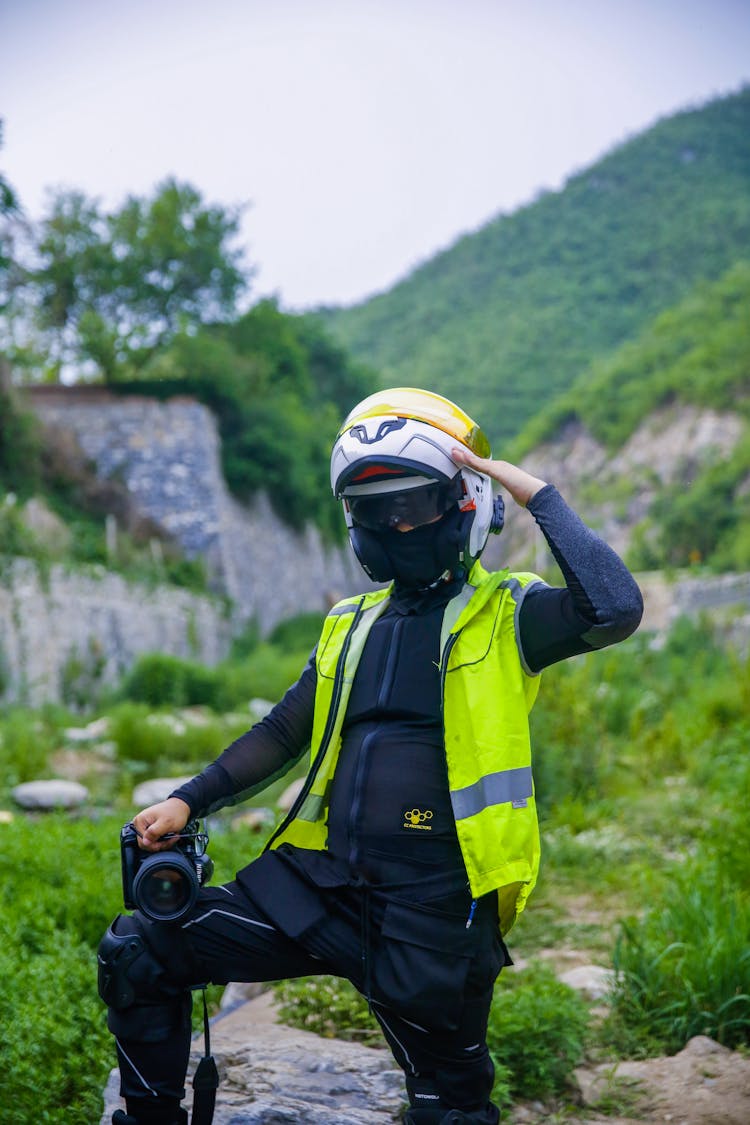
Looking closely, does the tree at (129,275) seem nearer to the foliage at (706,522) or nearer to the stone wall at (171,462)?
the stone wall at (171,462)

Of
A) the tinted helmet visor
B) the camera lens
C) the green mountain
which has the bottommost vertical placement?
the camera lens

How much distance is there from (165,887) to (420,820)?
0.59 meters

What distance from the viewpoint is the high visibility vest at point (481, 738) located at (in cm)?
239

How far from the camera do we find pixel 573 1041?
3646 millimetres

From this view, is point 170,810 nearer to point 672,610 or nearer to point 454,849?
point 454,849

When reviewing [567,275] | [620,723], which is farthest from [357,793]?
[567,275]

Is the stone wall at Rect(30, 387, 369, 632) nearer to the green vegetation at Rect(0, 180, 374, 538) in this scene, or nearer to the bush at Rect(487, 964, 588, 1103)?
the green vegetation at Rect(0, 180, 374, 538)

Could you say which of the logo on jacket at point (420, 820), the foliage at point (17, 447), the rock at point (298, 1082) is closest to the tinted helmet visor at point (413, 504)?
the logo on jacket at point (420, 820)

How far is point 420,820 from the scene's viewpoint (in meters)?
2.48

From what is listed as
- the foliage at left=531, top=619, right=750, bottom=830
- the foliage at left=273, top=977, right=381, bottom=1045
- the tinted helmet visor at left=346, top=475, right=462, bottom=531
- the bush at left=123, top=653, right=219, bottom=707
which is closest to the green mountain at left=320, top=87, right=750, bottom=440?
the bush at left=123, top=653, right=219, bottom=707

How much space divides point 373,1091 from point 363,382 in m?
30.5

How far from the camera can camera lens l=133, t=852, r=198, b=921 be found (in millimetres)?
2488

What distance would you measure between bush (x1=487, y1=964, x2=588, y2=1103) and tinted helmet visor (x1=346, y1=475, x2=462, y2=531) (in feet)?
5.93

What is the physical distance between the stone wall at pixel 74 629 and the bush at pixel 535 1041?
33.6ft
